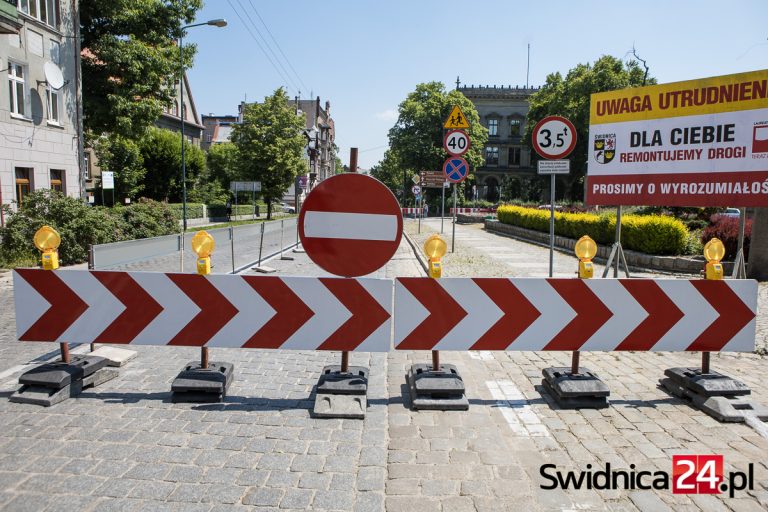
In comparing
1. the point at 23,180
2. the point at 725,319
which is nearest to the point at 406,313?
the point at 725,319

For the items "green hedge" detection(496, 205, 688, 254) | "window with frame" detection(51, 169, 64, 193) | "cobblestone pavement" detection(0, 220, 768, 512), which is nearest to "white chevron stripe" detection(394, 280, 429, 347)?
"cobblestone pavement" detection(0, 220, 768, 512)

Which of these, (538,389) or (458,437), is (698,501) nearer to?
(458,437)

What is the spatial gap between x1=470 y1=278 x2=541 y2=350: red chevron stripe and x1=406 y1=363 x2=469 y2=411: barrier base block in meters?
0.37

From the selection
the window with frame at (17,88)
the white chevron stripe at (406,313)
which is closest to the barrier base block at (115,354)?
the white chevron stripe at (406,313)

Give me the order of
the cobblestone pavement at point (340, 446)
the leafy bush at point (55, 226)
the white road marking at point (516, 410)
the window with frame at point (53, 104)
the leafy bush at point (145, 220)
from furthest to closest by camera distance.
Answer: the window with frame at point (53, 104), the leafy bush at point (145, 220), the leafy bush at point (55, 226), the white road marking at point (516, 410), the cobblestone pavement at point (340, 446)

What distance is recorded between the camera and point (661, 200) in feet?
24.9

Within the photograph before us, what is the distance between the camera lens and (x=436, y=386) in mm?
4578

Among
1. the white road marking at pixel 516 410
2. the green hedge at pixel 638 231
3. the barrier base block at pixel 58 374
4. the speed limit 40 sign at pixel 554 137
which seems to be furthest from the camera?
the green hedge at pixel 638 231

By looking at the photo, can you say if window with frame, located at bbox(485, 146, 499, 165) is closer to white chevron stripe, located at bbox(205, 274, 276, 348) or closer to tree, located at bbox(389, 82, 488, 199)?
tree, located at bbox(389, 82, 488, 199)

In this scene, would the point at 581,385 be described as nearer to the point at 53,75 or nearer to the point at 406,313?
the point at 406,313

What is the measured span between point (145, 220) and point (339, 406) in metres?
16.5

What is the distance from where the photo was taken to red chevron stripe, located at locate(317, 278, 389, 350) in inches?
177

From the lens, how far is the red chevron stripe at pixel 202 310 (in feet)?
14.9

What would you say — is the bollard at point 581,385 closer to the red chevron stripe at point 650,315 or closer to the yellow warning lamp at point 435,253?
the red chevron stripe at point 650,315
